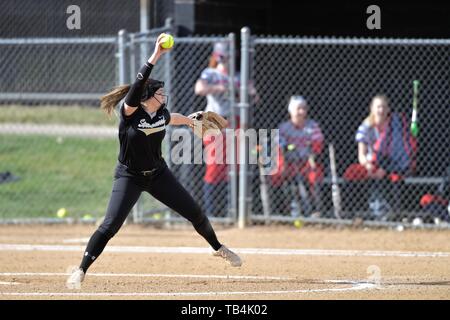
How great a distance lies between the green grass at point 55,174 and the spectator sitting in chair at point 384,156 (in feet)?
13.1

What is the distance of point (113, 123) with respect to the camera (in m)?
19.3

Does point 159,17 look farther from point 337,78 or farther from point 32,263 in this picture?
point 32,263

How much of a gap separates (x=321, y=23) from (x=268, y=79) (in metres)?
1.20

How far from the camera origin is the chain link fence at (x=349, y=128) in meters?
12.1

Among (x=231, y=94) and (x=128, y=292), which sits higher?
(x=231, y=94)

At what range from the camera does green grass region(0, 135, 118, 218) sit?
45.3 feet

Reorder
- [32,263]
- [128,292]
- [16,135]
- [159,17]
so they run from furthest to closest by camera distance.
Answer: [16,135] < [159,17] < [32,263] < [128,292]

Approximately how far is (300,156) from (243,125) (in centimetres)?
98

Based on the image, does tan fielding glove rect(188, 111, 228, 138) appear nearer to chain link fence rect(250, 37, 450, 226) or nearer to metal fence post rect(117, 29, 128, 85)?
chain link fence rect(250, 37, 450, 226)

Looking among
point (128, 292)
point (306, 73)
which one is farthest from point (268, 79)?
point (128, 292)

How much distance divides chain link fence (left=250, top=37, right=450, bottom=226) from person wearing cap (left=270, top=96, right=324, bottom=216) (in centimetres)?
1

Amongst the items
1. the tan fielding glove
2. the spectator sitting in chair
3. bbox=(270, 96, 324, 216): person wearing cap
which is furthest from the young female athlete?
the spectator sitting in chair

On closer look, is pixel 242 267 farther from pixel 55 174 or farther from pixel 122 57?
pixel 55 174

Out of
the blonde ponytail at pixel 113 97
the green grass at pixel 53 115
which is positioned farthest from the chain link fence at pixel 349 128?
the green grass at pixel 53 115
